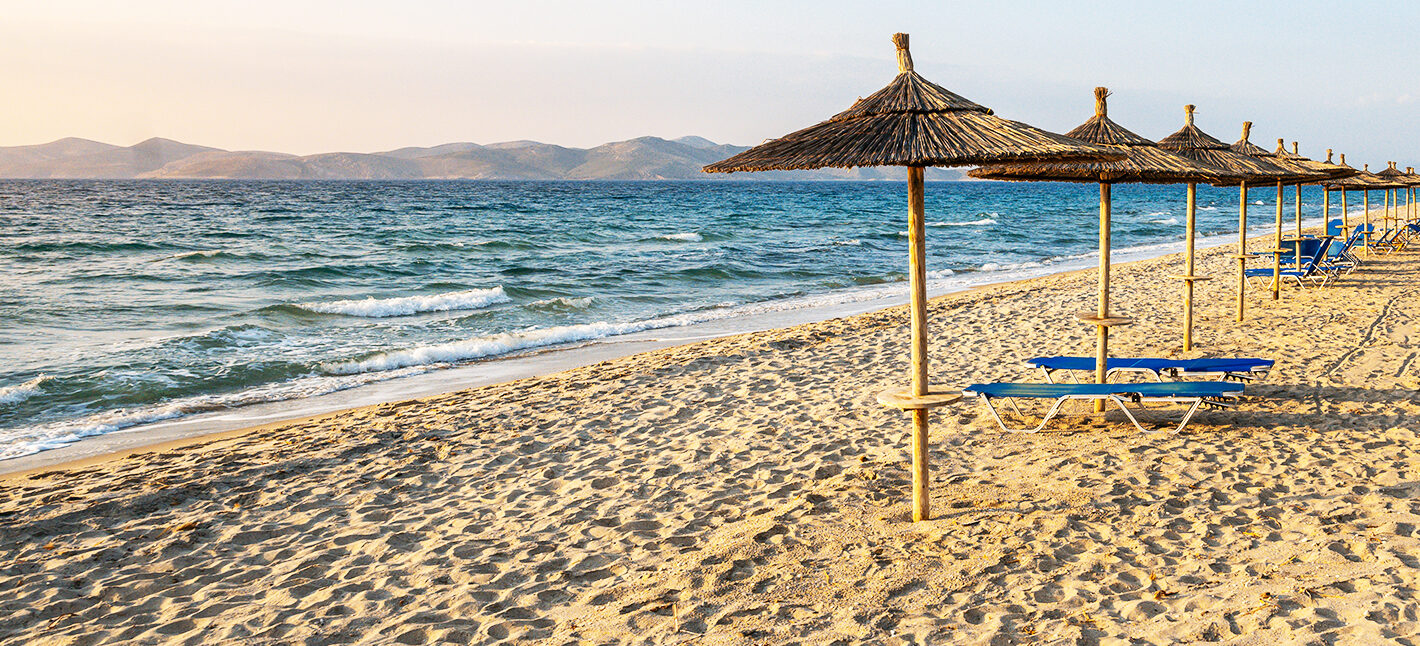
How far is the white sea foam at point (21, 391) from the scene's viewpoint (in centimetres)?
856

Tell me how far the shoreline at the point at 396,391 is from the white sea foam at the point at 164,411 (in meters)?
0.13

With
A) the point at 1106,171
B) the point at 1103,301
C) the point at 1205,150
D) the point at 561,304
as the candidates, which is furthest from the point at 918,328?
the point at 561,304

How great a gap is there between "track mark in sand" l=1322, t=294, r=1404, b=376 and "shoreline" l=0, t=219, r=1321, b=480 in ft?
21.7

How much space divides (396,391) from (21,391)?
361 cm

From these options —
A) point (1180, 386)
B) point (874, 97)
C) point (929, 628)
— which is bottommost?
point (929, 628)

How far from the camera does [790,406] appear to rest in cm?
723

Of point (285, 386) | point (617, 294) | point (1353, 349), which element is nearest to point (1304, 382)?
point (1353, 349)

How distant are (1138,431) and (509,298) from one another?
41.2 feet

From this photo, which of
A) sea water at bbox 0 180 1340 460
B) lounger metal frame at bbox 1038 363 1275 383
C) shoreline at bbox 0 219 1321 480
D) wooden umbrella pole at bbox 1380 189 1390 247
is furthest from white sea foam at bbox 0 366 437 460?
wooden umbrella pole at bbox 1380 189 1390 247

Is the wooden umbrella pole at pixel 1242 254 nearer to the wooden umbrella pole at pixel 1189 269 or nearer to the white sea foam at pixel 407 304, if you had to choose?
the wooden umbrella pole at pixel 1189 269

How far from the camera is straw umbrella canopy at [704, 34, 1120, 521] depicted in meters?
3.95

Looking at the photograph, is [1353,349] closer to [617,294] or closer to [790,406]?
[790,406]

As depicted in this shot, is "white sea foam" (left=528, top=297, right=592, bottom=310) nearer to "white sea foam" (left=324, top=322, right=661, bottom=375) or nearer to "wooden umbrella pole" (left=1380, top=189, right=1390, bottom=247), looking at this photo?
"white sea foam" (left=324, top=322, right=661, bottom=375)

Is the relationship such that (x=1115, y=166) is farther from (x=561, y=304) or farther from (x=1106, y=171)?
(x=561, y=304)
